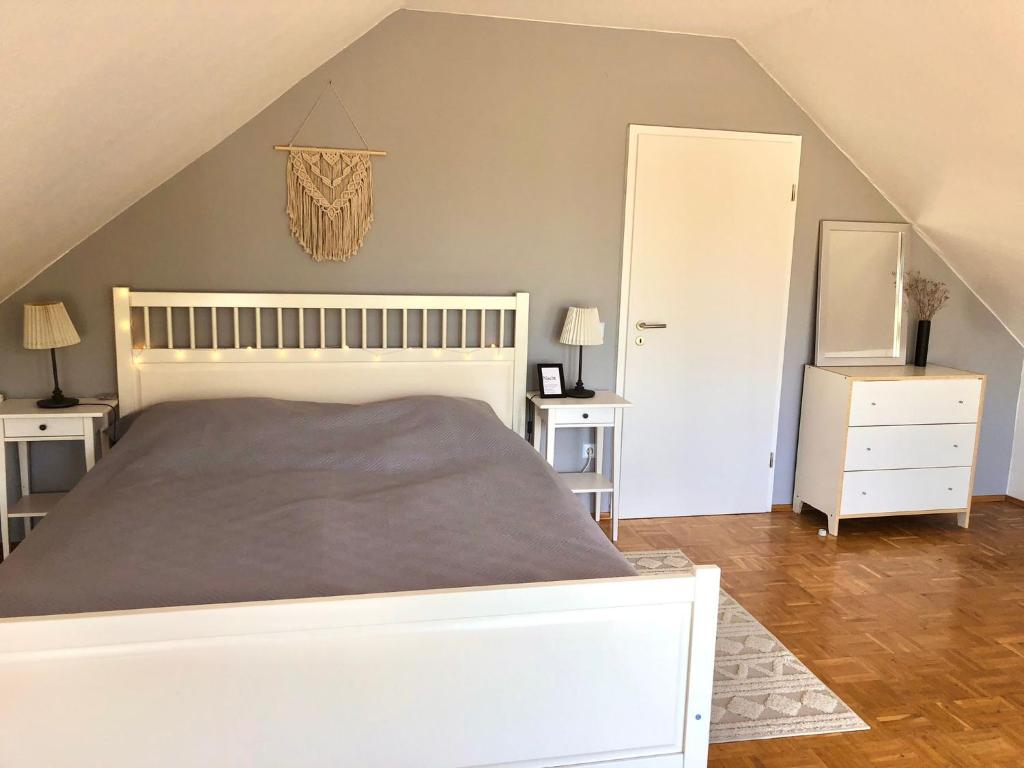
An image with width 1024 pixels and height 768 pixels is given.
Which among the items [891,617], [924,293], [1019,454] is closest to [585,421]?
[891,617]

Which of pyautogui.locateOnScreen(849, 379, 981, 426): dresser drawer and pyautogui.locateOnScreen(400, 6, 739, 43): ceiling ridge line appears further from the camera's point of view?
pyautogui.locateOnScreen(849, 379, 981, 426): dresser drawer

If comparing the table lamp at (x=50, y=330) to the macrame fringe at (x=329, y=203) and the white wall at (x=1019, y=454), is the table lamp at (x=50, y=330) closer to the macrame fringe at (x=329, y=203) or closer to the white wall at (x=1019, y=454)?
the macrame fringe at (x=329, y=203)

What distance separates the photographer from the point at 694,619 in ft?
5.81

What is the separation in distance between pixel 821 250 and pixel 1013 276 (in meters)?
0.92

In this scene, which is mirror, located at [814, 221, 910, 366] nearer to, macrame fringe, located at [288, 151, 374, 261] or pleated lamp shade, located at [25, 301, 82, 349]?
macrame fringe, located at [288, 151, 374, 261]

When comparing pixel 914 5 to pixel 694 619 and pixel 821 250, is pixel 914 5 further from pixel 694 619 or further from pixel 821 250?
pixel 694 619

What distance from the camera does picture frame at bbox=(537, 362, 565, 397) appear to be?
12.5 feet

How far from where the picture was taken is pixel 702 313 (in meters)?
4.07

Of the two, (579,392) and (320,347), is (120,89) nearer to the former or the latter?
(320,347)

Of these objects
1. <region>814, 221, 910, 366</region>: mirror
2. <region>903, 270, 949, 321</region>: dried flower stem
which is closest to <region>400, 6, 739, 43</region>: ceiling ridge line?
<region>814, 221, 910, 366</region>: mirror

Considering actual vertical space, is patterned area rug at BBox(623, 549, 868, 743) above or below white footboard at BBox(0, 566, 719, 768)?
below

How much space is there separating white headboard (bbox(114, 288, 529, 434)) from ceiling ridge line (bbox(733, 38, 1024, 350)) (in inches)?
64.8

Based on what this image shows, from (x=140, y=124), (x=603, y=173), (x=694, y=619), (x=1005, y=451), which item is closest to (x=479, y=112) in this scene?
(x=603, y=173)

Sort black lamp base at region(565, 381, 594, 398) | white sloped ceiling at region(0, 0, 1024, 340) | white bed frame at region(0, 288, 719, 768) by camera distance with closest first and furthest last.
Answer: white bed frame at region(0, 288, 719, 768) < white sloped ceiling at region(0, 0, 1024, 340) < black lamp base at region(565, 381, 594, 398)
